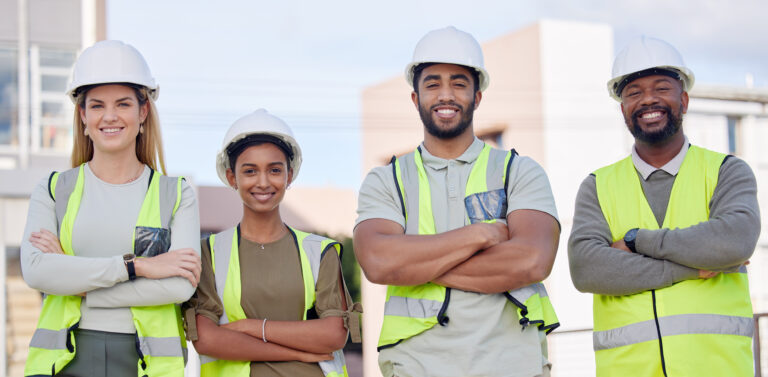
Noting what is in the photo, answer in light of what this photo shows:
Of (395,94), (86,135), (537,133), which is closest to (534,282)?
(86,135)

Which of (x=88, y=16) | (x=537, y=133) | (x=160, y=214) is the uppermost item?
(x=88, y=16)

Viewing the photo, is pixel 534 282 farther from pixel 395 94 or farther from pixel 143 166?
pixel 395 94

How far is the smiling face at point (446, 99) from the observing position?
423 cm

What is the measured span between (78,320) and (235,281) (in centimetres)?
79

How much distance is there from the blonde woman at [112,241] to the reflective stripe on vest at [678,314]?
2173mm

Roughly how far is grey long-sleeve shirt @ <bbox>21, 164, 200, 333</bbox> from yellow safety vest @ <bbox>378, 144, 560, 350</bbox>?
1028 millimetres

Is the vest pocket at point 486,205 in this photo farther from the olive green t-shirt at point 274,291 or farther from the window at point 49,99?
the window at point 49,99

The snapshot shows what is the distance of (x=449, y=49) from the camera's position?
14.0 ft

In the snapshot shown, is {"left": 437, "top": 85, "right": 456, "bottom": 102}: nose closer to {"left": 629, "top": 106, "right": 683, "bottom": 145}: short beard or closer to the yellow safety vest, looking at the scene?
the yellow safety vest

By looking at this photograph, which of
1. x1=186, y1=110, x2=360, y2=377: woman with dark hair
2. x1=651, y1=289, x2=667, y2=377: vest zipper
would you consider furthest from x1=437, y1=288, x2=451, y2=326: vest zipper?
x1=651, y1=289, x2=667, y2=377: vest zipper

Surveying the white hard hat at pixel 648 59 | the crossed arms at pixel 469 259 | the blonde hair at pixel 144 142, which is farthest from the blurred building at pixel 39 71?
the white hard hat at pixel 648 59

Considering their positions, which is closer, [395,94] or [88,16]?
[88,16]

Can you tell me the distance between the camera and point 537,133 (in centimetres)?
1892

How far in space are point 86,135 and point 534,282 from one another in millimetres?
2466
